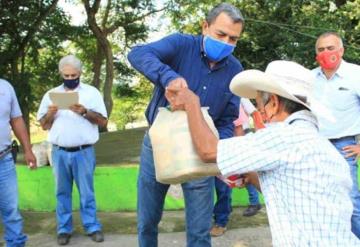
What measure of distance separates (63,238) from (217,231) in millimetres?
1402

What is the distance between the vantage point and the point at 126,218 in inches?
227

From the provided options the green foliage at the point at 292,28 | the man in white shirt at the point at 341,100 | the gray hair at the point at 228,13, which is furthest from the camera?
the green foliage at the point at 292,28

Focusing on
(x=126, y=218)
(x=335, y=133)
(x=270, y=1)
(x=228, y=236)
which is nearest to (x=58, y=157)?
(x=126, y=218)

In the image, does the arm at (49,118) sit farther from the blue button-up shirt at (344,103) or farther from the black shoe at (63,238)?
the blue button-up shirt at (344,103)

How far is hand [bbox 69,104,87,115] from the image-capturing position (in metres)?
4.83

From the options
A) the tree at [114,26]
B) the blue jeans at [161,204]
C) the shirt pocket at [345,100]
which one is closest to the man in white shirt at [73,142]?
the blue jeans at [161,204]

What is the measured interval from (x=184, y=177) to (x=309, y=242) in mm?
704

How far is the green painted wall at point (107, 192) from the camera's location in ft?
20.0

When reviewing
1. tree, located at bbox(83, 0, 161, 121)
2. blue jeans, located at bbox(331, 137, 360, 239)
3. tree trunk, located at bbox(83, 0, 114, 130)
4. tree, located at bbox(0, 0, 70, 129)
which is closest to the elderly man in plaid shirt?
blue jeans, located at bbox(331, 137, 360, 239)

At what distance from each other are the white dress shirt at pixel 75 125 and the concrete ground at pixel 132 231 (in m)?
0.92

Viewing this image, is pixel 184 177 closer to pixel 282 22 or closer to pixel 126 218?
pixel 126 218

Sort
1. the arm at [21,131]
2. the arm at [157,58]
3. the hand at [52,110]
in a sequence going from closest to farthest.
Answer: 1. the arm at [157,58]
2. the arm at [21,131]
3. the hand at [52,110]

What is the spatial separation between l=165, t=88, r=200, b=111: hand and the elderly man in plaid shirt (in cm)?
31

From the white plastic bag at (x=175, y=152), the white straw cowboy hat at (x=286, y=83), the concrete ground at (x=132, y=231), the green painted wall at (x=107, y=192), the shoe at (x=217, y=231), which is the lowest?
the concrete ground at (x=132, y=231)
